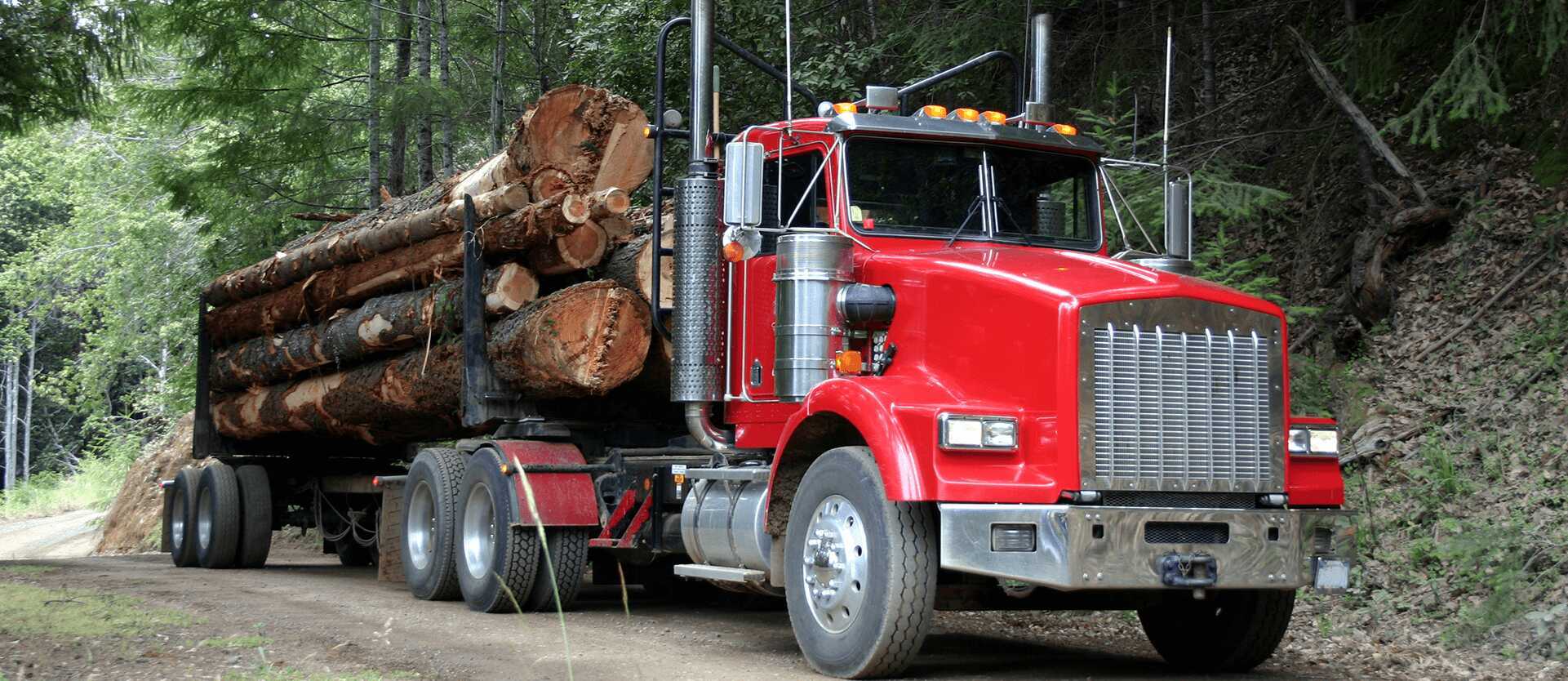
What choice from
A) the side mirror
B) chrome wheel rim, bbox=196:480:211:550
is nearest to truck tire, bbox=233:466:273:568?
chrome wheel rim, bbox=196:480:211:550

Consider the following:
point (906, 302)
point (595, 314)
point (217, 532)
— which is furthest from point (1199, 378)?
point (217, 532)

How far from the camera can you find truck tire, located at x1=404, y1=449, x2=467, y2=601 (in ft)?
34.0

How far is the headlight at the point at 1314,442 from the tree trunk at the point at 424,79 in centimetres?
1387

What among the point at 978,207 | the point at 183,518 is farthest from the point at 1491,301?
the point at 183,518

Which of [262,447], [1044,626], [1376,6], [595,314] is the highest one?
[1376,6]

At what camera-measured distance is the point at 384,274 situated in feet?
39.2

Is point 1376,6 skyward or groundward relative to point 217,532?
skyward

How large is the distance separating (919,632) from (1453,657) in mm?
2724

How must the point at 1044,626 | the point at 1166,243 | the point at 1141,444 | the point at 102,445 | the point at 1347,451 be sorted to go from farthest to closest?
the point at 102,445
the point at 1347,451
the point at 1044,626
the point at 1166,243
the point at 1141,444

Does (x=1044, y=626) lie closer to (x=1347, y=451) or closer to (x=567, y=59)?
(x=1347, y=451)

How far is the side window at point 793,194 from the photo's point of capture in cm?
818

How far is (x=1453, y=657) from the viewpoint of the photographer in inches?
287

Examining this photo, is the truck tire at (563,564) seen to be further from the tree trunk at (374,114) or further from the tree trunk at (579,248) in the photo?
the tree trunk at (374,114)

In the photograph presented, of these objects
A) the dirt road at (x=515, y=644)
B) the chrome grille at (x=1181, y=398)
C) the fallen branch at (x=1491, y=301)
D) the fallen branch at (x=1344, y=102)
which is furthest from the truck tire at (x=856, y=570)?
the fallen branch at (x=1344, y=102)
